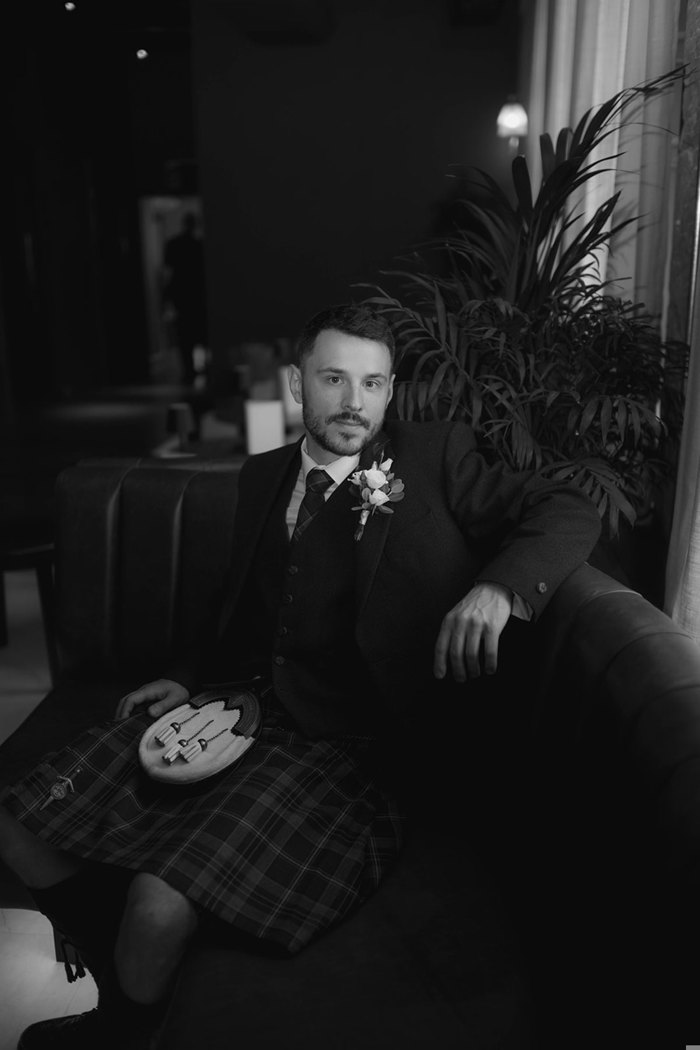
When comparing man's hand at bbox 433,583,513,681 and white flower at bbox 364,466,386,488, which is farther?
white flower at bbox 364,466,386,488

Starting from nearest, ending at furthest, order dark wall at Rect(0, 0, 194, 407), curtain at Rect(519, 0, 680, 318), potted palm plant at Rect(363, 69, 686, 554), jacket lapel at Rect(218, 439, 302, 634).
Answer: jacket lapel at Rect(218, 439, 302, 634), potted palm plant at Rect(363, 69, 686, 554), curtain at Rect(519, 0, 680, 318), dark wall at Rect(0, 0, 194, 407)

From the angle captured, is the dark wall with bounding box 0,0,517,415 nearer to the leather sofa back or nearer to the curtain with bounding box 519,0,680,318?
the curtain with bounding box 519,0,680,318

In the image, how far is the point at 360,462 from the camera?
6.00 feet

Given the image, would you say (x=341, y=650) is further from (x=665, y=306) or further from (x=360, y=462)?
(x=665, y=306)

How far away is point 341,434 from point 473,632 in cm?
54

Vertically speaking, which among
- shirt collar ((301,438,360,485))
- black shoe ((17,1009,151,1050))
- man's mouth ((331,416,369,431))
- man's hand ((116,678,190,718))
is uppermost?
man's mouth ((331,416,369,431))

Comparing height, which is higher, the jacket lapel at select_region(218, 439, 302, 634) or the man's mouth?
the man's mouth

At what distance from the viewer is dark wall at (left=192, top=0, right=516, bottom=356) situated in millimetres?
6672

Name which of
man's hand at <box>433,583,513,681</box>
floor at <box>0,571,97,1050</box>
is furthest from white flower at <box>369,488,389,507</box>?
floor at <box>0,571,97,1050</box>

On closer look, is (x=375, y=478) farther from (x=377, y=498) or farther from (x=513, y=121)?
(x=513, y=121)

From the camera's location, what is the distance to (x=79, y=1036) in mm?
1472

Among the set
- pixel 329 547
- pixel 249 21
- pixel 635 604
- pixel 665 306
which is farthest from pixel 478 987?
pixel 249 21

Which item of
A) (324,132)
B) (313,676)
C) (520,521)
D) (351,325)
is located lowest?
(313,676)

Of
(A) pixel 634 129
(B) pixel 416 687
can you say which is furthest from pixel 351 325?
(A) pixel 634 129
